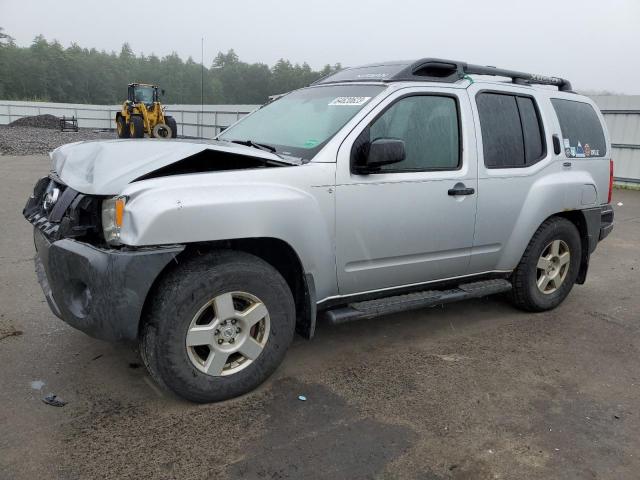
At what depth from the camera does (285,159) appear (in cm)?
320

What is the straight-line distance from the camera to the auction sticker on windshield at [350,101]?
349cm

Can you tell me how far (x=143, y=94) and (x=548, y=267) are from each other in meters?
24.0

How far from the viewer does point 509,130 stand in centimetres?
416

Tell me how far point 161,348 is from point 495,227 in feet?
8.43

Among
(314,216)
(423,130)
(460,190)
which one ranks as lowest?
(314,216)

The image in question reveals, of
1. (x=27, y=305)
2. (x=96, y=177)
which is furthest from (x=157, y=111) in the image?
(x=96, y=177)

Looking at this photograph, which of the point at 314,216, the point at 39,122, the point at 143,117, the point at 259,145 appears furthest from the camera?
the point at 39,122

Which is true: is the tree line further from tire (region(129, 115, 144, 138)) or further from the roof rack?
the roof rack

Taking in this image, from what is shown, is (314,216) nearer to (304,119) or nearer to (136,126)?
(304,119)

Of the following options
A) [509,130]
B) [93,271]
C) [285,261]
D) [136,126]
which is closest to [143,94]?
[136,126]

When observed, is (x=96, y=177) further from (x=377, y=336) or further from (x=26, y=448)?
(x=377, y=336)

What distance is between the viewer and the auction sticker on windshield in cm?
349

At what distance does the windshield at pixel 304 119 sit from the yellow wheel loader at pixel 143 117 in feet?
63.7

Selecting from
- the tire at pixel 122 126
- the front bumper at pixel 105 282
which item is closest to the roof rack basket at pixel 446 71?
the front bumper at pixel 105 282
